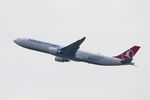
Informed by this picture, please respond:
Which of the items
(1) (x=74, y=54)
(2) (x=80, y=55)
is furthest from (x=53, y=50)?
(2) (x=80, y=55)

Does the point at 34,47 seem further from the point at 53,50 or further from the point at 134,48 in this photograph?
the point at 134,48

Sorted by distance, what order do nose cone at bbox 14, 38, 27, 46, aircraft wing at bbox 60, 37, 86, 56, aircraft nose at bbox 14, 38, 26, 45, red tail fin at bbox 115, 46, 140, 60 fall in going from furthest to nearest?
1. aircraft nose at bbox 14, 38, 26, 45
2. nose cone at bbox 14, 38, 27, 46
3. red tail fin at bbox 115, 46, 140, 60
4. aircraft wing at bbox 60, 37, 86, 56

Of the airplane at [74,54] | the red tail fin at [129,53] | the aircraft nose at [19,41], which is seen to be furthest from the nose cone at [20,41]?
the red tail fin at [129,53]

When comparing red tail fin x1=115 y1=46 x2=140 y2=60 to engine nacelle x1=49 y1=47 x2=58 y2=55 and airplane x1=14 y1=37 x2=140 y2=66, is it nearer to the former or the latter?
airplane x1=14 y1=37 x2=140 y2=66

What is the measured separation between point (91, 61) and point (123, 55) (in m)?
8.96

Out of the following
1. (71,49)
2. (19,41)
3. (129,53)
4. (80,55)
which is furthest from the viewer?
(19,41)

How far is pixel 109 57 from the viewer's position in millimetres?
191500

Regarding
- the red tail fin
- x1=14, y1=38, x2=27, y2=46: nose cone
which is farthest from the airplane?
x1=14, y1=38, x2=27, y2=46: nose cone

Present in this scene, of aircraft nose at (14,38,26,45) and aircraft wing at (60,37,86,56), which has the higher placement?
aircraft nose at (14,38,26,45)

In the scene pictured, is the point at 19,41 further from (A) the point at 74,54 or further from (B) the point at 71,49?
(A) the point at 74,54

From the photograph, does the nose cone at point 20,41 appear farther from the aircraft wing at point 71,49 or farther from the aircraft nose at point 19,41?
the aircraft wing at point 71,49

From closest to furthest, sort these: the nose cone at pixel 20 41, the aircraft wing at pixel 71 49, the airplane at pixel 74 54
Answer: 1. the aircraft wing at pixel 71 49
2. the airplane at pixel 74 54
3. the nose cone at pixel 20 41

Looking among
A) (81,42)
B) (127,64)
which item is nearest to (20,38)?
(81,42)

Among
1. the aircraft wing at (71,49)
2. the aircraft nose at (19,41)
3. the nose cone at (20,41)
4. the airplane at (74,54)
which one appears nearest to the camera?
the aircraft wing at (71,49)
